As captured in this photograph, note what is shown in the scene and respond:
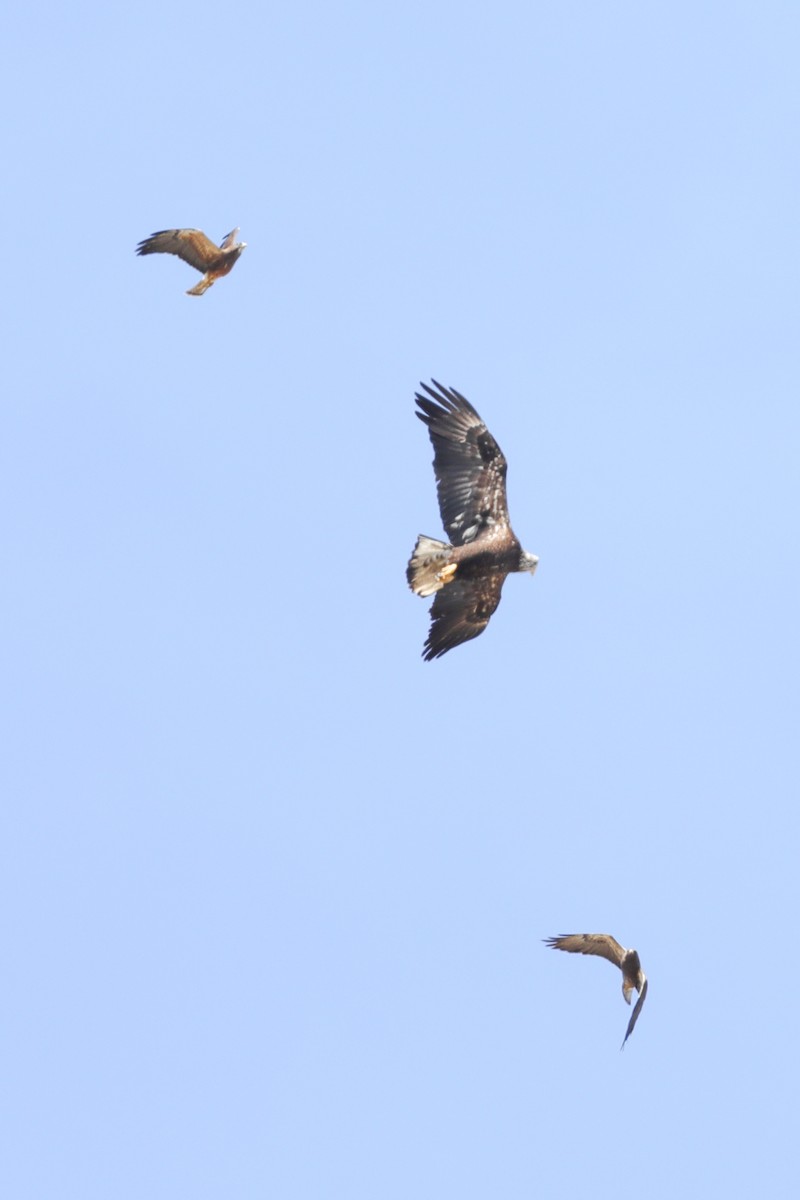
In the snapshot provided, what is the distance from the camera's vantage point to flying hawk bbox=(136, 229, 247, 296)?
35.9 metres

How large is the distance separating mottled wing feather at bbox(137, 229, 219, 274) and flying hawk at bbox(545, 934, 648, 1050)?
9228 millimetres

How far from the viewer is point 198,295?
35938 millimetres

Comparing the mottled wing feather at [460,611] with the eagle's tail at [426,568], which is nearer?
the eagle's tail at [426,568]

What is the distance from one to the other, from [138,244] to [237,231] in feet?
4.08

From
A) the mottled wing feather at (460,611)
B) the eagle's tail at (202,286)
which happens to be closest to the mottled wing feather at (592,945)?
the mottled wing feather at (460,611)

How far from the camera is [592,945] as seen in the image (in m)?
35.6

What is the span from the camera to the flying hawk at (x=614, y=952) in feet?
116

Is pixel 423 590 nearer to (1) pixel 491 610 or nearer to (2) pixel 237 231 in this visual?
(1) pixel 491 610

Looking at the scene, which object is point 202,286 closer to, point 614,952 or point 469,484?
point 469,484

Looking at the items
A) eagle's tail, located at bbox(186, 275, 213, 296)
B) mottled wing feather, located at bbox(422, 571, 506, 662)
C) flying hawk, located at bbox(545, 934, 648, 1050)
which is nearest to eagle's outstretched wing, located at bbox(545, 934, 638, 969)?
flying hawk, located at bbox(545, 934, 648, 1050)

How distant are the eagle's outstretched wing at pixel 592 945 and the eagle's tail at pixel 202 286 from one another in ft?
29.2

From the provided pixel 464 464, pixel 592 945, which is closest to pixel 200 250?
pixel 464 464

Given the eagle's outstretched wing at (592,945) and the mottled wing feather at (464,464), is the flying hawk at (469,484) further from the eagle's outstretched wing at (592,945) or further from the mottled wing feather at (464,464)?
the eagle's outstretched wing at (592,945)

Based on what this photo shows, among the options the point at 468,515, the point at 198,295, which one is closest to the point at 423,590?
the point at 468,515
